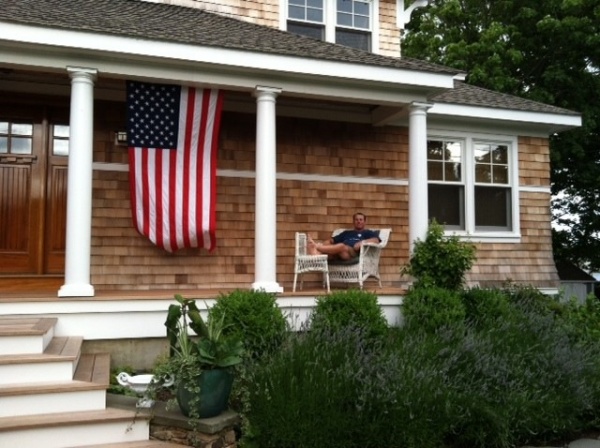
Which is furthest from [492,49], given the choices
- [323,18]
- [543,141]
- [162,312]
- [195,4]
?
[162,312]

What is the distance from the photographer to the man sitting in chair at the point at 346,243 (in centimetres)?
739

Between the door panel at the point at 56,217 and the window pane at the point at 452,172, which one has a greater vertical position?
the window pane at the point at 452,172

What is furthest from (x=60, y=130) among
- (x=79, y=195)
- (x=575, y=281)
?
(x=575, y=281)

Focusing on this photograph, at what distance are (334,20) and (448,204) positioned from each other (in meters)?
3.52

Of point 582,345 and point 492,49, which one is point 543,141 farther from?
point 492,49

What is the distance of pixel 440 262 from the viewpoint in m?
6.61

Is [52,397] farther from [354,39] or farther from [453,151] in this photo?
[354,39]

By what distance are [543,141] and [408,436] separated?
7282 mm

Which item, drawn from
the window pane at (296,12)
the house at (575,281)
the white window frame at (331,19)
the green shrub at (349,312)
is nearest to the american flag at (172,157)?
the green shrub at (349,312)

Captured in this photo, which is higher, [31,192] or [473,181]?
[473,181]

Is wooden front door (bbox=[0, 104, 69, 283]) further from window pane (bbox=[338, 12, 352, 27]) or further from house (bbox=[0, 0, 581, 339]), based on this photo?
window pane (bbox=[338, 12, 352, 27])

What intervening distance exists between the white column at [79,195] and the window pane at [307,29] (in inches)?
173

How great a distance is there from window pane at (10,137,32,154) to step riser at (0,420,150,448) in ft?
14.6

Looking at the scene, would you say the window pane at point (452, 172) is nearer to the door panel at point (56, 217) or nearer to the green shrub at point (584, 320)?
the green shrub at point (584, 320)
